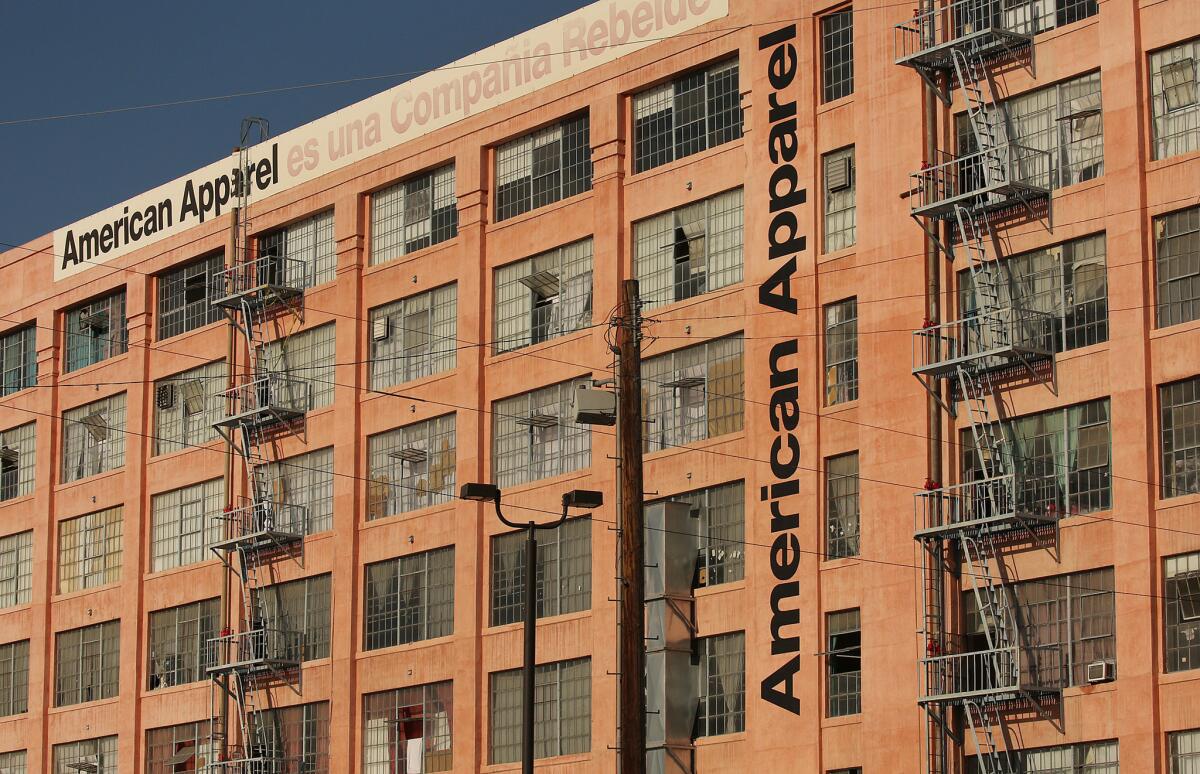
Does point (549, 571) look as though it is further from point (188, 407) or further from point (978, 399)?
point (188, 407)

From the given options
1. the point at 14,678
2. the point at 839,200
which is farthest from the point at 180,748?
the point at 839,200

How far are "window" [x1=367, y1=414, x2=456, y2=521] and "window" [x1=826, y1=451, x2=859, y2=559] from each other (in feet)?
44.8

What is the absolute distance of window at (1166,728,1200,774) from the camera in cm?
4316

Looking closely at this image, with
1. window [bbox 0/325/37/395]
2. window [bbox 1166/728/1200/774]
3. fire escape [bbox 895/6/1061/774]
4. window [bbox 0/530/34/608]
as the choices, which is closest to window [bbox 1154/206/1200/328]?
fire escape [bbox 895/6/1061/774]

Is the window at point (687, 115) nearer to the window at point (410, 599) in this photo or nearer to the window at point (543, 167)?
the window at point (543, 167)

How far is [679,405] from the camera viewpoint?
180 ft

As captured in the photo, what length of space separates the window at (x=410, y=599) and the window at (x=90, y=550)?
43.9ft

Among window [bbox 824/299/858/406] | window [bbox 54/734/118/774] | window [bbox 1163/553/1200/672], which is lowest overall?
window [bbox 54/734/118/774]

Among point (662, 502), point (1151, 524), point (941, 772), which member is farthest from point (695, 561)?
point (1151, 524)

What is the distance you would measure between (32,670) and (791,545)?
33836 mm

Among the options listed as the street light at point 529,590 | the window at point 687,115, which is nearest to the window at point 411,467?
the window at point 687,115

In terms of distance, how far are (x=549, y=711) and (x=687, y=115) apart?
53.5 feet

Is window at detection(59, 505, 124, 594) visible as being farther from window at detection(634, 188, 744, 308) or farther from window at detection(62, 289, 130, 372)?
window at detection(634, 188, 744, 308)

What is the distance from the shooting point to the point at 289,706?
64.2m
